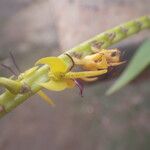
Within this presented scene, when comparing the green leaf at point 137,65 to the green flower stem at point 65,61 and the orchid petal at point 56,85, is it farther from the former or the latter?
the orchid petal at point 56,85

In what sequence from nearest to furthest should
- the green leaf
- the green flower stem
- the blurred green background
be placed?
the green flower stem, the green leaf, the blurred green background

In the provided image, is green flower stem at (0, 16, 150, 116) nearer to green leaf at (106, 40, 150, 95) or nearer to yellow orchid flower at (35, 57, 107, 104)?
yellow orchid flower at (35, 57, 107, 104)

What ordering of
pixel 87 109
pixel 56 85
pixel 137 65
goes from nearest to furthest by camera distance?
1. pixel 56 85
2. pixel 137 65
3. pixel 87 109

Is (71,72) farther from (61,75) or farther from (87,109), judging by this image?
(87,109)

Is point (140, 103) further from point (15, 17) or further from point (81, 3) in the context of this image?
point (15, 17)

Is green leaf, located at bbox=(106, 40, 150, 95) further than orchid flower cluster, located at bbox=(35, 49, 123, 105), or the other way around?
green leaf, located at bbox=(106, 40, 150, 95)

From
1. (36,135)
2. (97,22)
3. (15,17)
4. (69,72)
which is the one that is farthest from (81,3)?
A: (15,17)

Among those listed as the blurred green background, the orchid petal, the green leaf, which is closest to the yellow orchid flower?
the orchid petal

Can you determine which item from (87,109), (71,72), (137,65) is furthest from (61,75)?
(87,109)
